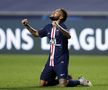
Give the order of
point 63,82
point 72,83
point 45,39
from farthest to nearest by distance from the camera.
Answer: point 45,39
point 72,83
point 63,82

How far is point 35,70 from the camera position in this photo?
18734 mm

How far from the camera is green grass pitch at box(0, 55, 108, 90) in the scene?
14079mm

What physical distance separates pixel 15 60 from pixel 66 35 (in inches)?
365

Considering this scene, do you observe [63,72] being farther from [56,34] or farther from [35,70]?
[35,70]

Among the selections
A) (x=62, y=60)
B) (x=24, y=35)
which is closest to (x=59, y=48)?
(x=62, y=60)

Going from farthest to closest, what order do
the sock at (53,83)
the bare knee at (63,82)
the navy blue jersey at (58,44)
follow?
1. the sock at (53,83)
2. the navy blue jersey at (58,44)
3. the bare knee at (63,82)

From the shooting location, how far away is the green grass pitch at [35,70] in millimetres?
14079

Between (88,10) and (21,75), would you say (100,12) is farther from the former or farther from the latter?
(21,75)

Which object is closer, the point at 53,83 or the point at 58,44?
the point at 58,44

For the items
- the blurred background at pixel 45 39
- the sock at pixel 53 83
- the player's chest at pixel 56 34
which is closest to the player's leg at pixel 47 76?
the sock at pixel 53 83

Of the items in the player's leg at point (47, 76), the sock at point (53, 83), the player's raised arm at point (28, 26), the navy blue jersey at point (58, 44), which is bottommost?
the sock at point (53, 83)

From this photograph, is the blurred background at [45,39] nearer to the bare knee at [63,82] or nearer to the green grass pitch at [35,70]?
the green grass pitch at [35,70]

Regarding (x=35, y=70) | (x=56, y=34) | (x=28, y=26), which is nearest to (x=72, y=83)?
(x=56, y=34)

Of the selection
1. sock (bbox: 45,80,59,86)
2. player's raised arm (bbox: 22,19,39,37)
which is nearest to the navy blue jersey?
player's raised arm (bbox: 22,19,39,37)
